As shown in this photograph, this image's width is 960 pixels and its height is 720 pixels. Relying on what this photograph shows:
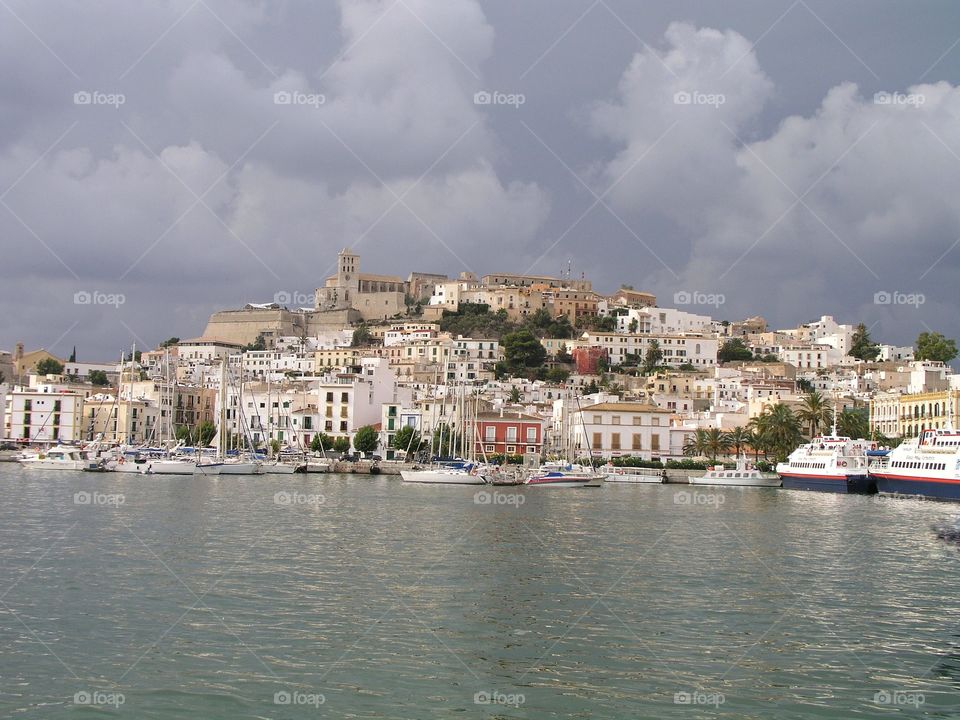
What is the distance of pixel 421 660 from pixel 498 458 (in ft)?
195

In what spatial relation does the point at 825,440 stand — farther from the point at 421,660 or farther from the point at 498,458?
the point at 421,660

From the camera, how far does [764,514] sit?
4028 centimetres

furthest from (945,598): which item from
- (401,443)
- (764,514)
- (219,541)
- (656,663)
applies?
(401,443)

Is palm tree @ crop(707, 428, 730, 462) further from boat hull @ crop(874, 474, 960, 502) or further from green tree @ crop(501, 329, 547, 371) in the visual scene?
green tree @ crop(501, 329, 547, 371)

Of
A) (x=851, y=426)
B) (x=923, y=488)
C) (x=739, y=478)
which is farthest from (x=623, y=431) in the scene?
(x=923, y=488)

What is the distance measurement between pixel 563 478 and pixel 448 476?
6.22m

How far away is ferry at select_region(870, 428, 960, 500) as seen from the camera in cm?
5084

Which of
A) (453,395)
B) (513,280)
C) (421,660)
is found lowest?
(421,660)

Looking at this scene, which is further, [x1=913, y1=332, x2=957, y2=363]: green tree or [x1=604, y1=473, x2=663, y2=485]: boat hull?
[x1=913, y1=332, x2=957, y2=363]: green tree

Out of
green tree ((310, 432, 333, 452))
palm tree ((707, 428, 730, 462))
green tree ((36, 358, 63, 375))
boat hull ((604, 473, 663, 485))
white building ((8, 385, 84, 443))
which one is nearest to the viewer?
boat hull ((604, 473, 663, 485))

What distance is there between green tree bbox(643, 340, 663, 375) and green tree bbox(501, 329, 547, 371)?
11.4 metres

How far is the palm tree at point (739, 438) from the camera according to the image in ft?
251

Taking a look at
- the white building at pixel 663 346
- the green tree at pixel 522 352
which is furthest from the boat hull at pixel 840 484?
the white building at pixel 663 346

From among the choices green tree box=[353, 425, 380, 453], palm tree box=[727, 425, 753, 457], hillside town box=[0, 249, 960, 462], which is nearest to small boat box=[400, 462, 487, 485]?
hillside town box=[0, 249, 960, 462]
